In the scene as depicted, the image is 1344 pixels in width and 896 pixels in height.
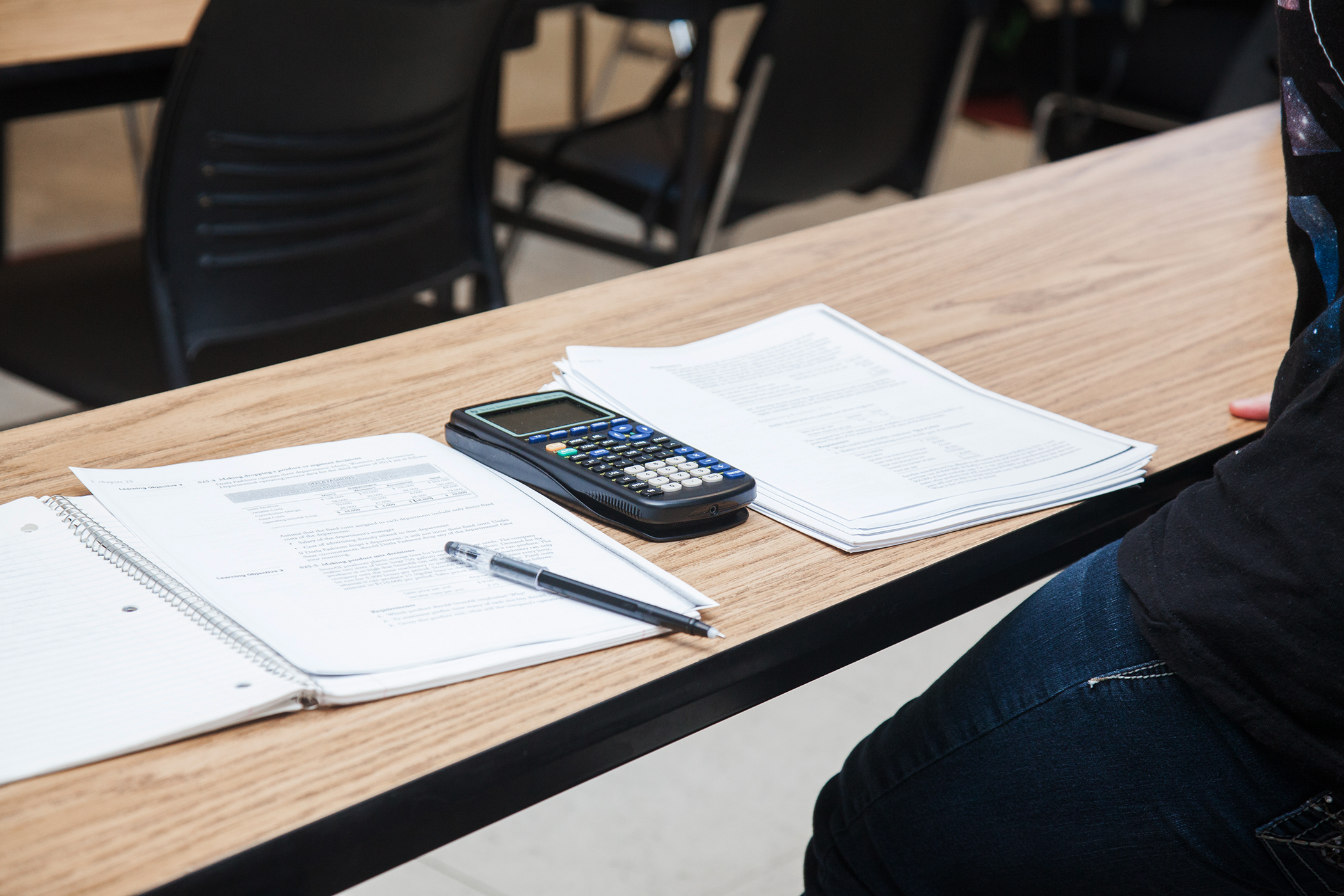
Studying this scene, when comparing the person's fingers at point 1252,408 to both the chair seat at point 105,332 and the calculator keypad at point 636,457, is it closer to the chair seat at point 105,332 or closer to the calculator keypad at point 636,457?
the calculator keypad at point 636,457

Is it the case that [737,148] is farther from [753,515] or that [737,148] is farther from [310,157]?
[753,515]

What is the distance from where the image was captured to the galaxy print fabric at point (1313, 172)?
0.56 m

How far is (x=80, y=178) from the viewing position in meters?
3.79

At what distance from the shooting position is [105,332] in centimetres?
149

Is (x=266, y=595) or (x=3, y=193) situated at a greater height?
(x=266, y=595)

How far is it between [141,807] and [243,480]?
22 centimetres

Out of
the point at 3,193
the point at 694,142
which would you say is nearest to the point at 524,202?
the point at 694,142

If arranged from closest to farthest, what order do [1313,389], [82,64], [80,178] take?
[1313,389], [82,64], [80,178]

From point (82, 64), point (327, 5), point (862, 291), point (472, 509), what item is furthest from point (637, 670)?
point (82, 64)

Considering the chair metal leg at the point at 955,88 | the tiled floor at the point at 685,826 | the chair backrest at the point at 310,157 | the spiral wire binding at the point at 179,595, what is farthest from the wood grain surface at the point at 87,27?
the chair metal leg at the point at 955,88

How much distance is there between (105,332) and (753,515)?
1136 mm

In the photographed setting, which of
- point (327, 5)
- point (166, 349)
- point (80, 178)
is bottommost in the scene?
point (80, 178)

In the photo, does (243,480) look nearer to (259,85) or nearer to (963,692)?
(963,692)

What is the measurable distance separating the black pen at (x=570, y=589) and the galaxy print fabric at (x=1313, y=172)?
0.29 m
